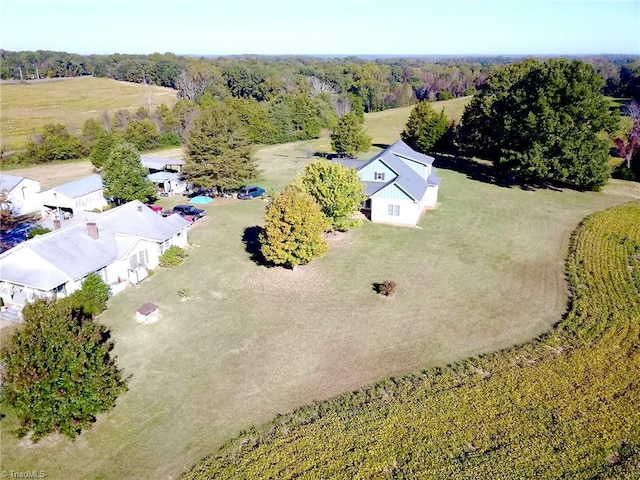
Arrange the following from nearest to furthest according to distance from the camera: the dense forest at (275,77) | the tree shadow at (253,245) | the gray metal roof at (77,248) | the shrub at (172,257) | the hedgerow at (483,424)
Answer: the hedgerow at (483,424), the gray metal roof at (77,248), the shrub at (172,257), the tree shadow at (253,245), the dense forest at (275,77)

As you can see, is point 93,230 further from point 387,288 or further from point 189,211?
point 387,288

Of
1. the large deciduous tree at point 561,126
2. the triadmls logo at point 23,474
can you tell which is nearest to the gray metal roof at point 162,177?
the triadmls logo at point 23,474

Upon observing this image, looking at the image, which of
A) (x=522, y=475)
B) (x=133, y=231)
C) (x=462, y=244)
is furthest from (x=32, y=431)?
(x=462, y=244)

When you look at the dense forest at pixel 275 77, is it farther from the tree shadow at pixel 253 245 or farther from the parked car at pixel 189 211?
the tree shadow at pixel 253 245

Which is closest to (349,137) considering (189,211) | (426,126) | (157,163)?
(426,126)

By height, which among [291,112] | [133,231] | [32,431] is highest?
[291,112]

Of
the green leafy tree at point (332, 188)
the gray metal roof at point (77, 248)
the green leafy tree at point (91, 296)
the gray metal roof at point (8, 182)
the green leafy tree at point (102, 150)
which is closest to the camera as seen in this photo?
the green leafy tree at point (91, 296)

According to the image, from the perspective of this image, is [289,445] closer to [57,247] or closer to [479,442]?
[479,442]
